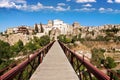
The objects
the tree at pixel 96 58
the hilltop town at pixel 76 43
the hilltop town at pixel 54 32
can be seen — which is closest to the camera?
the tree at pixel 96 58

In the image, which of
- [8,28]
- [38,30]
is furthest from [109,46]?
[8,28]

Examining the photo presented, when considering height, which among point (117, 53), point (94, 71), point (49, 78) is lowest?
point (117, 53)

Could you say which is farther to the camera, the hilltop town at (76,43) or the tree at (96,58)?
the hilltop town at (76,43)

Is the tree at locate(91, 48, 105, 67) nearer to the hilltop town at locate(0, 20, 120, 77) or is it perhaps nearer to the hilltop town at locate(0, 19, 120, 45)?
the hilltop town at locate(0, 20, 120, 77)

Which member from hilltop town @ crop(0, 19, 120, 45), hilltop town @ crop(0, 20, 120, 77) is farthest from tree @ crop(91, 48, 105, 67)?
hilltop town @ crop(0, 19, 120, 45)

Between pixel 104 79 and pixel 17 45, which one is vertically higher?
pixel 104 79

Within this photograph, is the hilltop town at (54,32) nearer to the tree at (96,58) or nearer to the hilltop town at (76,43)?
the hilltop town at (76,43)

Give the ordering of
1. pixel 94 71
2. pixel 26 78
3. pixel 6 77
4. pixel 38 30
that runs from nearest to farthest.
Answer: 1. pixel 6 77
2. pixel 94 71
3. pixel 26 78
4. pixel 38 30

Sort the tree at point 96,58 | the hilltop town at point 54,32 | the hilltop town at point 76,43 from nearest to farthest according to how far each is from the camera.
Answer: the tree at point 96,58 → the hilltop town at point 76,43 → the hilltop town at point 54,32

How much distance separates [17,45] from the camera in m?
92.4

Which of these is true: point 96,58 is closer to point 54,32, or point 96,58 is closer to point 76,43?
point 76,43

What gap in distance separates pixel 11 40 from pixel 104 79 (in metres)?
113

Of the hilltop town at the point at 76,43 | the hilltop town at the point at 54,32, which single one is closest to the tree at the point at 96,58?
the hilltop town at the point at 76,43

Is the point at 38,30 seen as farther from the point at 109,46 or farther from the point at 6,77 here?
the point at 6,77
